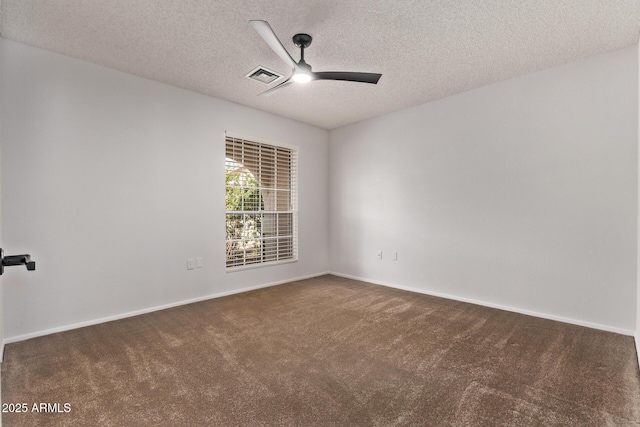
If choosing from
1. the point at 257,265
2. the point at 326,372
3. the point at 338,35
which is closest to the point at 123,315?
the point at 257,265

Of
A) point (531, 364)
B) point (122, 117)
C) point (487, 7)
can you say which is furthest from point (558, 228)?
point (122, 117)

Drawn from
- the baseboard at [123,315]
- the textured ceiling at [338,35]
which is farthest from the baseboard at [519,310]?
the textured ceiling at [338,35]

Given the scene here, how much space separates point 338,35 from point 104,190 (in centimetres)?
280

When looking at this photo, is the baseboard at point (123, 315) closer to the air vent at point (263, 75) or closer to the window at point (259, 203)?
the window at point (259, 203)

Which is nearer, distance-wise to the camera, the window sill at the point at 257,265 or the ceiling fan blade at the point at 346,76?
the ceiling fan blade at the point at 346,76

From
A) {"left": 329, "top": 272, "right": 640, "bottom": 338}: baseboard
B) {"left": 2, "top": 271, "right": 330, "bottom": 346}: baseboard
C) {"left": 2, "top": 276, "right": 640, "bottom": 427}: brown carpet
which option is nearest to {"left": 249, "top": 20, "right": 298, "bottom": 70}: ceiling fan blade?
{"left": 2, "top": 276, "right": 640, "bottom": 427}: brown carpet

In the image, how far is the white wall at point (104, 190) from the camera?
2.84 metres

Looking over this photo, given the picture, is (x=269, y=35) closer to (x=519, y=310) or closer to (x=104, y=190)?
(x=104, y=190)

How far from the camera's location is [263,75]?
3426 mm

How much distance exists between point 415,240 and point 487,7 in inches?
113

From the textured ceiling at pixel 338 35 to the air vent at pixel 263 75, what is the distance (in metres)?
0.07

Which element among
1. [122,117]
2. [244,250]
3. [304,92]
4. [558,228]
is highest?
[304,92]

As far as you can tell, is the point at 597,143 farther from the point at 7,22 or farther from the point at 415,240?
the point at 7,22

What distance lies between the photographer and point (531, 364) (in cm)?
237
